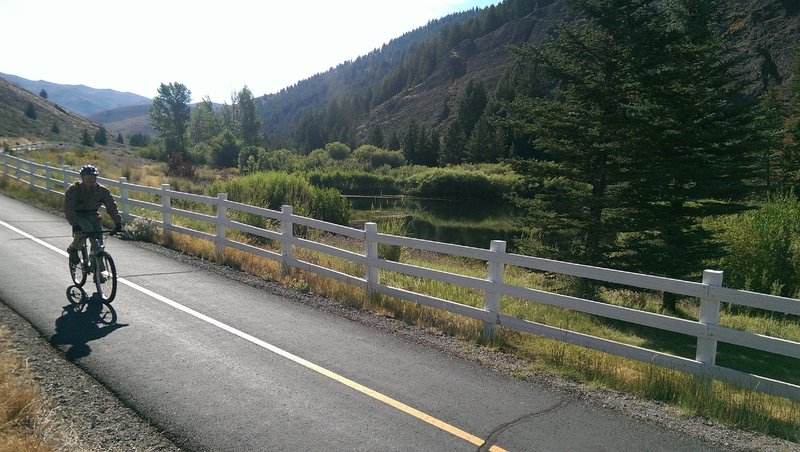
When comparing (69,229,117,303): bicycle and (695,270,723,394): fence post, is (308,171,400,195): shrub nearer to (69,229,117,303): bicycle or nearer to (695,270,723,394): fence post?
(69,229,117,303): bicycle

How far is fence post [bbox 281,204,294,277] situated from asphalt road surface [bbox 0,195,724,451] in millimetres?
1849

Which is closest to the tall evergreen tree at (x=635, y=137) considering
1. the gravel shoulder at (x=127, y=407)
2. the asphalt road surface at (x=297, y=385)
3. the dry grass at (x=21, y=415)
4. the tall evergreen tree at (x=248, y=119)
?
the gravel shoulder at (x=127, y=407)

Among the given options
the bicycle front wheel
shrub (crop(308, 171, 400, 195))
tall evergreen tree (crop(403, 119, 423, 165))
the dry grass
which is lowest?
the dry grass

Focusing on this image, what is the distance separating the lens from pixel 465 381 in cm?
590

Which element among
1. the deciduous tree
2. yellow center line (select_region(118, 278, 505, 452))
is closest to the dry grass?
yellow center line (select_region(118, 278, 505, 452))

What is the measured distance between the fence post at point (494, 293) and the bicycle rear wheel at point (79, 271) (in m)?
6.14

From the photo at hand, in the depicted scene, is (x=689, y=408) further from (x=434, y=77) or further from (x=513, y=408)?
(x=434, y=77)

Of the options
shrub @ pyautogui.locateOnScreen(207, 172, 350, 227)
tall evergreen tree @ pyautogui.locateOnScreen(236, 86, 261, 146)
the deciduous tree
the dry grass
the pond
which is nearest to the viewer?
the dry grass

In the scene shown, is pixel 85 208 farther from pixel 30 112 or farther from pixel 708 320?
pixel 30 112

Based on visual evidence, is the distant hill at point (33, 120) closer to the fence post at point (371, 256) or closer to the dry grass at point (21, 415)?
the fence post at point (371, 256)

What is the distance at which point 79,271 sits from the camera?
860cm

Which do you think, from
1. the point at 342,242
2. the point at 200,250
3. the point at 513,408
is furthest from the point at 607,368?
the point at 342,242

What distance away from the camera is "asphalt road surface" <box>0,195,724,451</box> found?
4629 millimetres

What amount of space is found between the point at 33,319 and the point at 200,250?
17.3 ft
